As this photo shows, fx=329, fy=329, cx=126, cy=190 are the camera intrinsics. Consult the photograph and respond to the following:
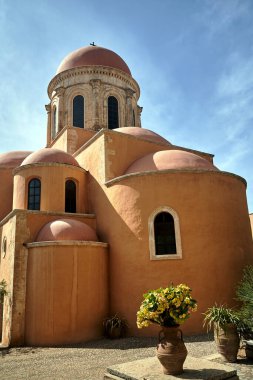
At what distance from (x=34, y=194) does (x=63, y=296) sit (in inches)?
196

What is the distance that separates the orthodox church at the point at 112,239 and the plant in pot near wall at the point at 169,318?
5.34m

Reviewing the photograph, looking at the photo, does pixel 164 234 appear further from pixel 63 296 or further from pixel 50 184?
pixel 50 184

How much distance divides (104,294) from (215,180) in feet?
18.8

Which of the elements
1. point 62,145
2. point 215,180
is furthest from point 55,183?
point 215,180

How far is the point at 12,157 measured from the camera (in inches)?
705

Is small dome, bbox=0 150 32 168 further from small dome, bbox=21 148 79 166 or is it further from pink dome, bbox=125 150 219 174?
pink dome, bbox=125 150 219 174

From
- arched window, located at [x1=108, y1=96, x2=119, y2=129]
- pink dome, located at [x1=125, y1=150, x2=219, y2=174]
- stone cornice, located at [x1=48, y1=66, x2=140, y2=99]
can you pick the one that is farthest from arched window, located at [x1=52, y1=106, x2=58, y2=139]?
pink dome, located at [x1=125, y1=150, x2=219, y2=174]

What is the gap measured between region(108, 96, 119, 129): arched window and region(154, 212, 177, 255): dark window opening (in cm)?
919

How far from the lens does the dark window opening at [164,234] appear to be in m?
11.3

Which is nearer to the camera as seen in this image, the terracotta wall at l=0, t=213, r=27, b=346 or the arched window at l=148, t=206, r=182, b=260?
the terracotta wall at l=0, t=213, r=27, b=346

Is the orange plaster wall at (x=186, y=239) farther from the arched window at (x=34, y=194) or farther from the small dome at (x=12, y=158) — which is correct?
the small dome at (x=12, y=158)

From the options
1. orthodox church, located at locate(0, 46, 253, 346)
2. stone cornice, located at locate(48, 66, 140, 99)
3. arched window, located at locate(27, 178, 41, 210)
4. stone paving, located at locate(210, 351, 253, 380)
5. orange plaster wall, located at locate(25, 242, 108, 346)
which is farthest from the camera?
stone cornice, located at locate(48, 66, 140, 99)

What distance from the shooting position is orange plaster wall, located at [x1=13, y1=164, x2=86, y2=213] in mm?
13516

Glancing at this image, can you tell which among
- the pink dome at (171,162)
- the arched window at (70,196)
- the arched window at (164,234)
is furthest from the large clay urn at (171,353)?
the arched window at (70,196)
